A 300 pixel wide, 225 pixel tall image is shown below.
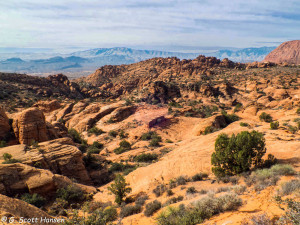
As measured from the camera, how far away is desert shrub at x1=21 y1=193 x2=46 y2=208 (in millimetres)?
9422

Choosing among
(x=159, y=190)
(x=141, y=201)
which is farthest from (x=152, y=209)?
(x=159, y=190)

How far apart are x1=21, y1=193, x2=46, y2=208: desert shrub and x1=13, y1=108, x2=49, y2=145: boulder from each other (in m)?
9.66

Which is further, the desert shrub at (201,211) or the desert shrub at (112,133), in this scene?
the desert shrub at (112,133)

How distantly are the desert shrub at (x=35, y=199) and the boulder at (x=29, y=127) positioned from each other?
9.66m

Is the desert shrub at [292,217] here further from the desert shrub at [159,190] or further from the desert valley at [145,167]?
the desert shrub at [159,190]

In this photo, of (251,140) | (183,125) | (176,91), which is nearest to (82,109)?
(183,125)

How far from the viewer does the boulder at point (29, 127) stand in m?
18.0

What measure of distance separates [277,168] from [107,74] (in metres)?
110

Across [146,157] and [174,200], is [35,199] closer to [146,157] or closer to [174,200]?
[174,200]

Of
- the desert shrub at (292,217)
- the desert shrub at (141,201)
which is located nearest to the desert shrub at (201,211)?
the desert shrub at (292,217)

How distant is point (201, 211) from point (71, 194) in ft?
27.8

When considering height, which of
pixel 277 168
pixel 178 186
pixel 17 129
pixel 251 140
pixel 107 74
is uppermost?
pixel 107 74

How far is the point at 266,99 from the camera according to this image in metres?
42.8

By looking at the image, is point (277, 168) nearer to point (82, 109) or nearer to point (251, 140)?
point (251, 140)
